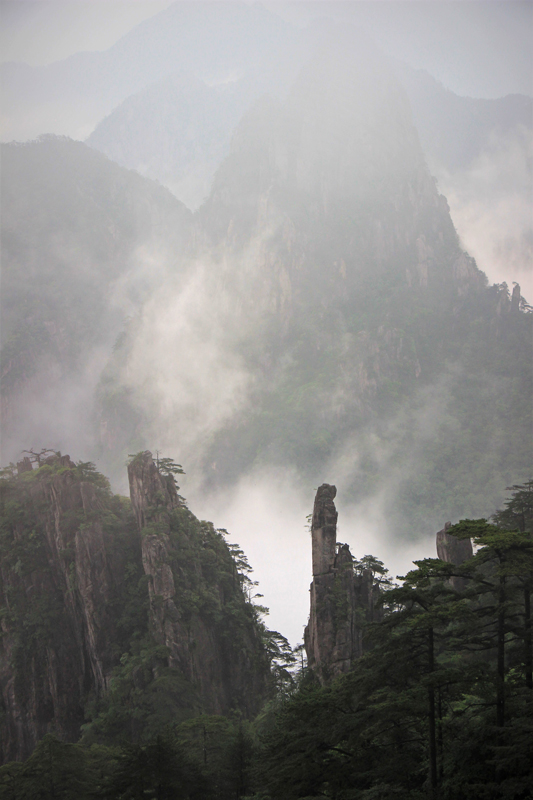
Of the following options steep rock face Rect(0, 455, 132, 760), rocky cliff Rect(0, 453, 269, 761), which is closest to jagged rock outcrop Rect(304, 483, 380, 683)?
rocky cliff Rect(0, 453, 269, 761)

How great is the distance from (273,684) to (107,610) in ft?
47.0

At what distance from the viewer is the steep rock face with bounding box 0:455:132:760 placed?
5122 cm

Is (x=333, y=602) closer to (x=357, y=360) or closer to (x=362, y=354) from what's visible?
(x=357, y=360)

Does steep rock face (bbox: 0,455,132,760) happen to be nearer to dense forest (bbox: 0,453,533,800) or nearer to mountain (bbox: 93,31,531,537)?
dense forest (bbox: 0,453,533,800)

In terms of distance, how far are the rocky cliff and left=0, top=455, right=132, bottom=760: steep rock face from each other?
0.08 meters

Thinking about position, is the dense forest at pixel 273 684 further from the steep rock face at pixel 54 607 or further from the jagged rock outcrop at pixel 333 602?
the jagged rock outcrop at pixel 333 602

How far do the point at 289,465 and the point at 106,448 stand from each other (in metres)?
63.4

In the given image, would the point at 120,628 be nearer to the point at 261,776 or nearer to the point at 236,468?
the point at 261,776

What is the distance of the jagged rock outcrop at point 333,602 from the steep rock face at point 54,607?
17836mm

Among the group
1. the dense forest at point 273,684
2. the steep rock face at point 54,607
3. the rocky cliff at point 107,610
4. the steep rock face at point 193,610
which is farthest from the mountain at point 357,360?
the steep rock face at point 54,607

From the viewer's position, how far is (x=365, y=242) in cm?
19000

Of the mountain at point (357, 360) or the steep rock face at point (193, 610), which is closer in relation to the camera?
the steep rock face at point (193, 610)

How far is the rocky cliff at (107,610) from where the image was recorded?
160ft

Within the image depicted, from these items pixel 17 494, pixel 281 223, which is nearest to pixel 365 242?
pixel 281 223
